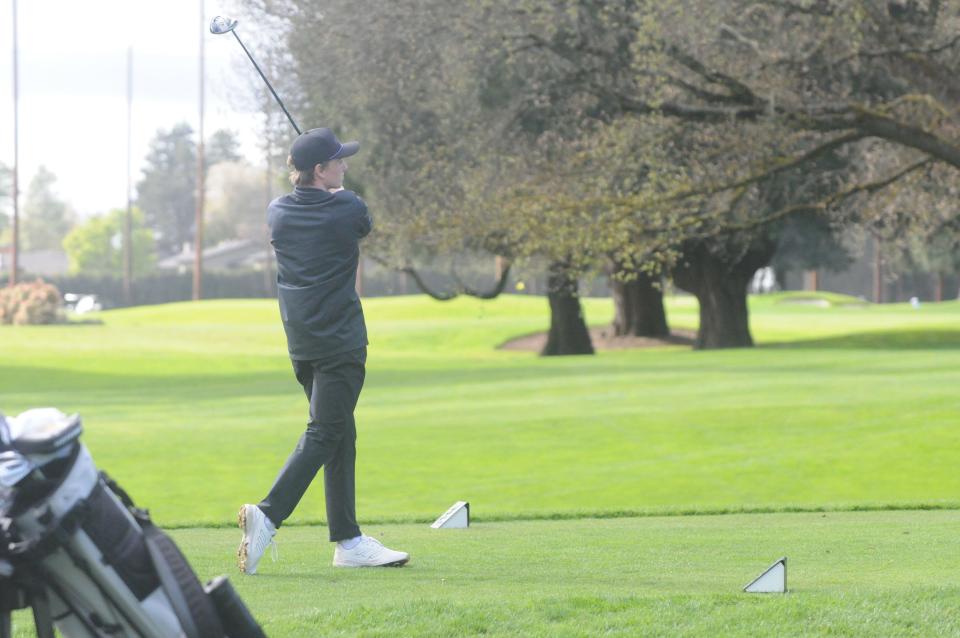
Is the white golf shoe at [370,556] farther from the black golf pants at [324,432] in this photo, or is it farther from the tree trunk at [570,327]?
the tree trunk at [570,327]

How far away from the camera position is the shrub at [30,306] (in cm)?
6375

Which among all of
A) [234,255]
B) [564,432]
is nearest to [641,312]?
[564,432]

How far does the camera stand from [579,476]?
60.6 feet

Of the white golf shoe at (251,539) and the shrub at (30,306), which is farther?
the shrub at (30,306)

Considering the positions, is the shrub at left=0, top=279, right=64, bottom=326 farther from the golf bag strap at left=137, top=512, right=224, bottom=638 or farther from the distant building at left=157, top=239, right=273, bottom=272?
the distant building at left=157, top=239, right=273, bottom=272

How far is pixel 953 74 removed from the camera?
20.2 metres

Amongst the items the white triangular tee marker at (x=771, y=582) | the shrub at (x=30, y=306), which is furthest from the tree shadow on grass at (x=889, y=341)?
the white triangular tee marker at (x=771, y=582)

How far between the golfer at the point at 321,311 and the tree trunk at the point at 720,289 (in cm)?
3345

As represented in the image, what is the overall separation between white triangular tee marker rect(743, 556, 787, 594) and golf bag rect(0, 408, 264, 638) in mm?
2987

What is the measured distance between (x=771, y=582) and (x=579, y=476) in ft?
38.5

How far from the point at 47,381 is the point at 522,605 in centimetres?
3482

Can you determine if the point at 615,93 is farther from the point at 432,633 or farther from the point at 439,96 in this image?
the point at 432,633

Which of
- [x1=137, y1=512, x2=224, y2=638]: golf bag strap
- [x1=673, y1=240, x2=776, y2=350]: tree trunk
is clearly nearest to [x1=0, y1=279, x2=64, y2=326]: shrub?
[x1=673, y1=240, x2=776, y2=350]: tree trunk

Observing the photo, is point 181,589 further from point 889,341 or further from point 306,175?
point 889,341
